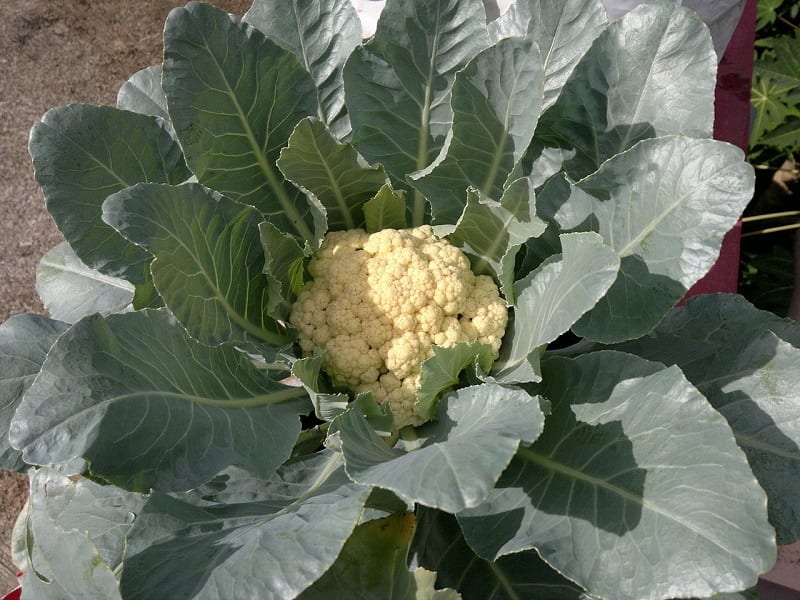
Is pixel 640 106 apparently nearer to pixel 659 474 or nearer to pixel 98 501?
pixel 659 474

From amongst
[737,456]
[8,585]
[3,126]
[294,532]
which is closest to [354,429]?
[294,532]

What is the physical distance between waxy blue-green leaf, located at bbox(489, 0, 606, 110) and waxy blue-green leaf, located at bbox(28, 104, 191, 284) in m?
0.52

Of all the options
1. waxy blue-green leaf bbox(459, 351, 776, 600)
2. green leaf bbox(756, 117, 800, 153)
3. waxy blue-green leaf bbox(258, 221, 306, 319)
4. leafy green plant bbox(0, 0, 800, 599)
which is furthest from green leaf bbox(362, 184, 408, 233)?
green leaf bbox(756, 117, 800, 153)

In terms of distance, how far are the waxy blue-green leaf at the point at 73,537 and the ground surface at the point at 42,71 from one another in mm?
1050

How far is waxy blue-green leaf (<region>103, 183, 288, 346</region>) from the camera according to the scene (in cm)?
71

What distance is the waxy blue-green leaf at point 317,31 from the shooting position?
1.00 m

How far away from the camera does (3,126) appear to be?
82.4 inches

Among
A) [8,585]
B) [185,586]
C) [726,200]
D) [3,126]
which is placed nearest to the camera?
[185,586]

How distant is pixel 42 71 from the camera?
2.15m

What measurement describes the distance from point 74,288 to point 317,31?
0.56 meters

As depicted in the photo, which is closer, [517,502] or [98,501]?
[517,502]

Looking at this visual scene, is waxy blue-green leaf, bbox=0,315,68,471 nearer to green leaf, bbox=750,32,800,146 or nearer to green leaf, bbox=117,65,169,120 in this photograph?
green leaf, bbox=117,65,169,120

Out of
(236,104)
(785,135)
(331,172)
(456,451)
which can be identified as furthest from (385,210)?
(785,135)

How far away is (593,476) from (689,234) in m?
0.29
